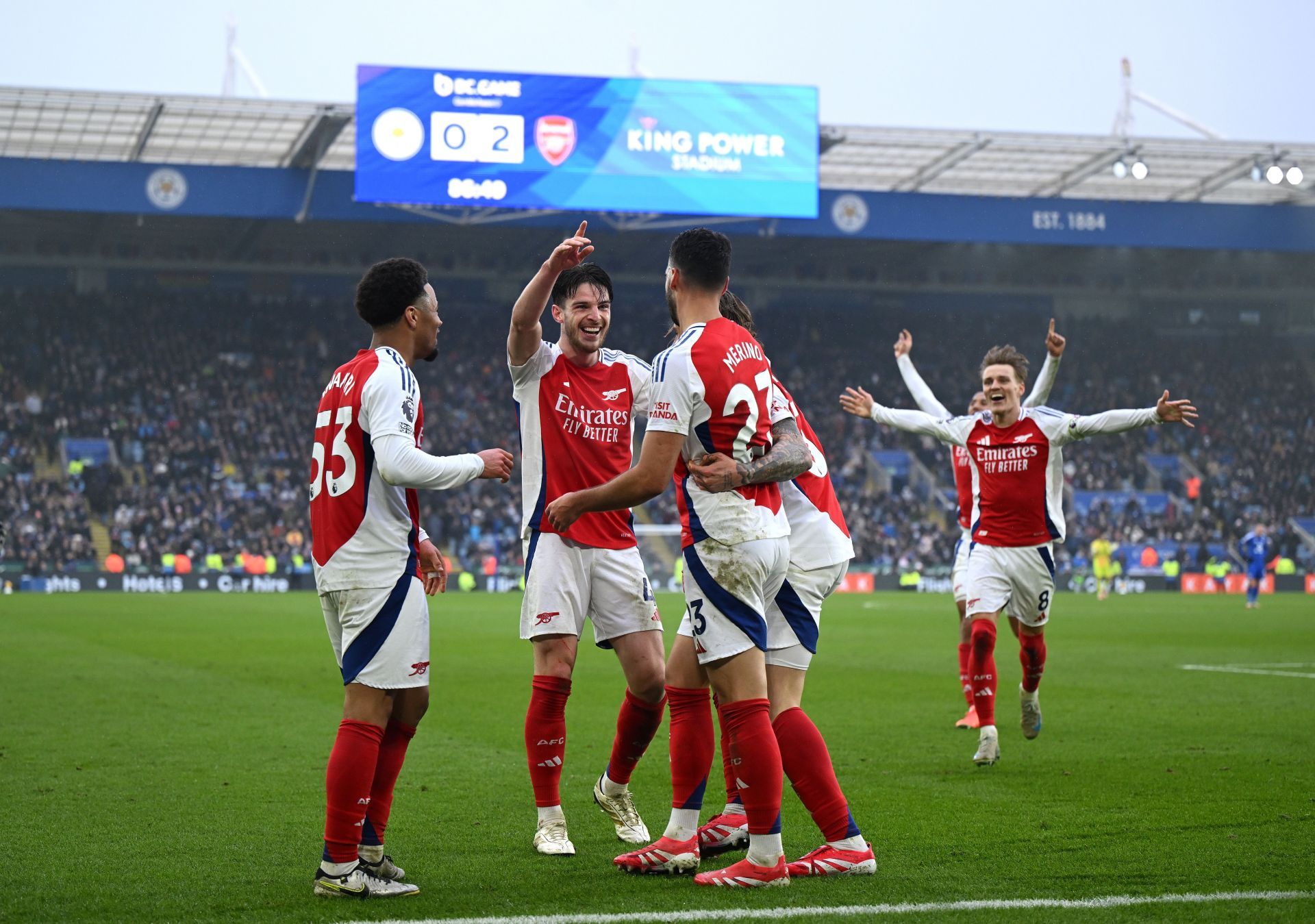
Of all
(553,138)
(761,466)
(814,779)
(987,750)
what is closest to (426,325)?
(761,466)

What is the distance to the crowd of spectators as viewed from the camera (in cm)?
3875

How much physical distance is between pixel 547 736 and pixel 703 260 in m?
2.16

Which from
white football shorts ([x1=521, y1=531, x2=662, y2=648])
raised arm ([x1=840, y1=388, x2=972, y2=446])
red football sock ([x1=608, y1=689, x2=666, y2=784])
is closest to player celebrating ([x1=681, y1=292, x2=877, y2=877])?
red football sock ([x1=608, y1=689, x2=666, y2=784])

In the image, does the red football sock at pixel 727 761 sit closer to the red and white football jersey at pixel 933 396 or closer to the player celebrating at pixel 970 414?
the player celebrating at pixel 970 414

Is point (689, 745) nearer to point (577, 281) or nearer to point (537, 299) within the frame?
point (537, 299)

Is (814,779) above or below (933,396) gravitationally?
below

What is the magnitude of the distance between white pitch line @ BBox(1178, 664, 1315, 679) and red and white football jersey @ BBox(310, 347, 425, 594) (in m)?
11.4

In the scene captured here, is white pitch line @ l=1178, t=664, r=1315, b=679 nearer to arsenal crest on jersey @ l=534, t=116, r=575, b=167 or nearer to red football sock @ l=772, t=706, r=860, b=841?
red football sock @ l=772, t=706, r=860, b=841

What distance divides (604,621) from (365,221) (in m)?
34.4

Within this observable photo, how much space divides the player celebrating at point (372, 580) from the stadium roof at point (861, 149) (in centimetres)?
3089

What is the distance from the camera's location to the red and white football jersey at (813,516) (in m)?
5.61

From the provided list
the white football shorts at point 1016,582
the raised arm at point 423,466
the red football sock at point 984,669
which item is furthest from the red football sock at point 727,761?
the white football shorts at point 1016,582

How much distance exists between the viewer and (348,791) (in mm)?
4945

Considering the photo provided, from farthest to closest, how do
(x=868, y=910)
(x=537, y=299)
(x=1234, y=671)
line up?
(x=1234, y=671), (x=537, y=299), (x=868, y=910)
